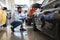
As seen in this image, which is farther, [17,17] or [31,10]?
[31,10]

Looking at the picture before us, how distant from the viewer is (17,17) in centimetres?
859

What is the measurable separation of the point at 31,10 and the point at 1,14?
10.6ft

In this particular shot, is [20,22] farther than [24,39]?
Yes

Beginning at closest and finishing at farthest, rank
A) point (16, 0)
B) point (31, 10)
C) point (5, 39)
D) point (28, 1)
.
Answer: point (5, 39)
point (31, 10)
point (28, 1)
point (16, 0)

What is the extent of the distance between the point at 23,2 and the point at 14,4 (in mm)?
1525

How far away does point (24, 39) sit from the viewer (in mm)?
5844

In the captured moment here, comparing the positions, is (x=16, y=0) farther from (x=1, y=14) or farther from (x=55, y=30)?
(x=55, y=30)

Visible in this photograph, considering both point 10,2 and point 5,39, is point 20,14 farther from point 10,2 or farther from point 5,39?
point 10,2

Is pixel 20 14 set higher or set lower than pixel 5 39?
higher

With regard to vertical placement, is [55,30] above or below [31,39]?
above

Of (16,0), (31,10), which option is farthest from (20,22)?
(16,0)

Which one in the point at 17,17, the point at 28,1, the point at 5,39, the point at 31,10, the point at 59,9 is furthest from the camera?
the point at 28,1

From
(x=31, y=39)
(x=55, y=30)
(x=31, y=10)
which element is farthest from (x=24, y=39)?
(x=31, y=10)

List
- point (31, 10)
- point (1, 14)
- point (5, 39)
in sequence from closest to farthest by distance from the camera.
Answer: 1. point (5, 39)
2. point (1, 14)
3. point (31, 10)
